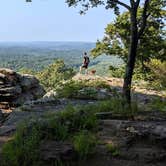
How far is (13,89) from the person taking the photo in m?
29.0

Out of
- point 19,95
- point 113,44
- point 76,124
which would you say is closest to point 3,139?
point 76,124

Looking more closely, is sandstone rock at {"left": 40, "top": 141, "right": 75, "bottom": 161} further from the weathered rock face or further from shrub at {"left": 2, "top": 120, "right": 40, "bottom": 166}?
the weathered rock face

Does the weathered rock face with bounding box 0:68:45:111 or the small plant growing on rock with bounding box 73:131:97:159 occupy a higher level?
the small plant growing on rock with bounding box 73:131:97:159

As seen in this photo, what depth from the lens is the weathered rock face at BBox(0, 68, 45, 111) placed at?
28.6m

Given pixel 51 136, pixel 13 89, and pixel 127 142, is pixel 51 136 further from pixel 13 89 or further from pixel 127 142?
pixel 13 89

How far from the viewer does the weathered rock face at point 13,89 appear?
1126 inches

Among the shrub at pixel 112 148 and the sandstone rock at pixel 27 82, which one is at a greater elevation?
the shrub at pixel 112 148

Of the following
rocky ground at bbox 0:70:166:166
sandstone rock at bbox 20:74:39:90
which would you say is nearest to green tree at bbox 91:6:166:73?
sandstone rock at bbox 20:74:39:90

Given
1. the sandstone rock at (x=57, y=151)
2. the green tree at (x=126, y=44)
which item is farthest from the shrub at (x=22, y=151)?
the green tree at (x=126, y=44)

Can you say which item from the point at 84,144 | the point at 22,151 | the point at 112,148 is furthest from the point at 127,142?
the point at 22,151

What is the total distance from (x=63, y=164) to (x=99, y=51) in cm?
3737

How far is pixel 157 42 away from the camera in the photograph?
39.6m

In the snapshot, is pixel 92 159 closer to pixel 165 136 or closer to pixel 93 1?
pixel 165 136

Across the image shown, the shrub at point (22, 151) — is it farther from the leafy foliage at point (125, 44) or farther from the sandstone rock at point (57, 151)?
the leafy foliage at point (125, 44)
